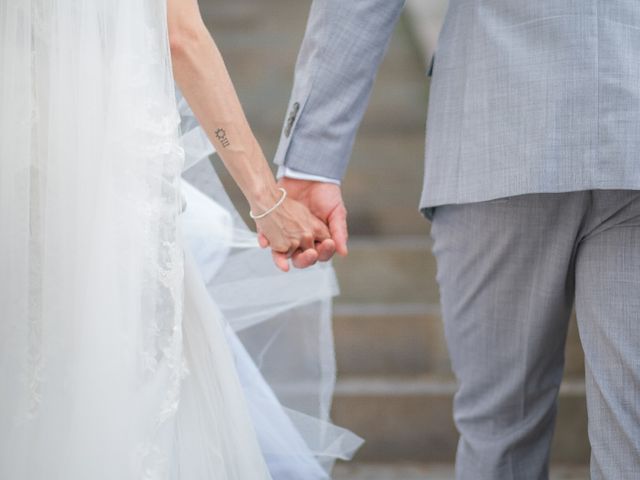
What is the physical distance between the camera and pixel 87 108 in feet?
4.78

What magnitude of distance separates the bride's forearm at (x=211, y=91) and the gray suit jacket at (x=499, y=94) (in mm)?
127

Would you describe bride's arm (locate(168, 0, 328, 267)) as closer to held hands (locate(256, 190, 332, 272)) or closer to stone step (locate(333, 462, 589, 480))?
held hands (locate(256, 190, 332, 272))

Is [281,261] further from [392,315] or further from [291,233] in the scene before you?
[392,315]

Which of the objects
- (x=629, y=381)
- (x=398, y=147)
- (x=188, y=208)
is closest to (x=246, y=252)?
(x=188, y=208)

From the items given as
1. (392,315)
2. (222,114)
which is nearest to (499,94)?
(222,114)

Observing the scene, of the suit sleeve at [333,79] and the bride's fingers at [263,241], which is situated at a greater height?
the suit sleeve at [333,79]

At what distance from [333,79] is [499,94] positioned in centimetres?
33

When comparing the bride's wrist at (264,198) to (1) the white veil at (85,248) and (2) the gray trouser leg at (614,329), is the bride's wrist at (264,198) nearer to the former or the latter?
(1) the white veil at (85,248)

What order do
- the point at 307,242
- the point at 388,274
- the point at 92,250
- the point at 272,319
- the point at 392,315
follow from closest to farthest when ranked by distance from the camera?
the point at 92,250 → the point at 307,242 → the point at 272,319 → the point at 392,315 → the point at 388,274

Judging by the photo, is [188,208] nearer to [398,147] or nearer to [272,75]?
[398,147]

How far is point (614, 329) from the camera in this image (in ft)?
5.02

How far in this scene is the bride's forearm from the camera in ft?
5.11

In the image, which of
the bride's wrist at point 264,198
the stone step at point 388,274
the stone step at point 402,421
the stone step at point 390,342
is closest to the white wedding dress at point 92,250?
the bride's wrist at point 264,198

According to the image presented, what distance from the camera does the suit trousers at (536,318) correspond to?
1.53 meters
